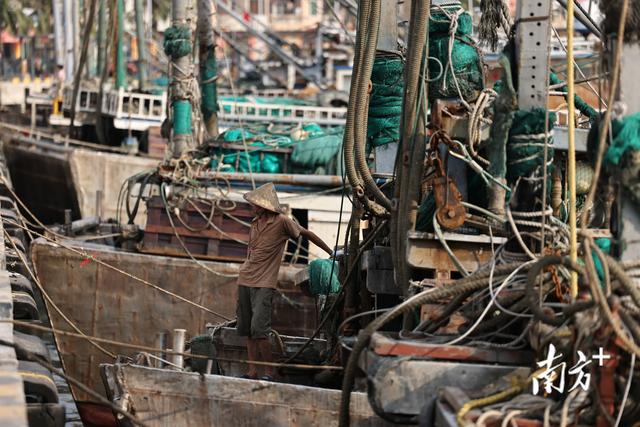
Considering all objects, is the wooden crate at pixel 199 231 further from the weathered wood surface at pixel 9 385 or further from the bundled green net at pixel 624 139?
the bundled green net at pixel 624 139

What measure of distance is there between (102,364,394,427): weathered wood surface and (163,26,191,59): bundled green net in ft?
33.9

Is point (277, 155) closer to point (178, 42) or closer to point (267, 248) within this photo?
point (178, 42)

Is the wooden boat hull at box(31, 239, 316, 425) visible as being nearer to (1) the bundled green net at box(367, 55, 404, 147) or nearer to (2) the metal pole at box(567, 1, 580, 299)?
(1) the bundled green net at box(367, 55, 404, 147)

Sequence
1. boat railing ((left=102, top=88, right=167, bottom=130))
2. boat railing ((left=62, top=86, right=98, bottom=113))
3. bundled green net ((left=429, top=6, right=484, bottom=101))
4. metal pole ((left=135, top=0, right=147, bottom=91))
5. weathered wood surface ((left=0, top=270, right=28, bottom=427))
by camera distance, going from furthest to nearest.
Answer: metal pole ((left=135, top=0, right=147, bottom=91))
boat railing ((left=62, top=86, right=98, bottom=113))
boat railing ((left=102, top=88, right=167, bottom=130))
bundled green net ((left=429, top=6, right=484, bottom=101))
weathered wood surface ((left=0, top=270, right=28, bottom=427))

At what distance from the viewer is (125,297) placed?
16266mm

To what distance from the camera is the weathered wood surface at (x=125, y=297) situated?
1581 cm

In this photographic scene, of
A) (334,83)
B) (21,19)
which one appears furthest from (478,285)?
(21,19)

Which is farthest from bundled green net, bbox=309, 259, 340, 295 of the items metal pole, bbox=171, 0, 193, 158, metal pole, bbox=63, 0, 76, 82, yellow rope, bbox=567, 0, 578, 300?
metal pole, bbox=63, 0, 76, 82

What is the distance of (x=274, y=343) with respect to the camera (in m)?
11.3

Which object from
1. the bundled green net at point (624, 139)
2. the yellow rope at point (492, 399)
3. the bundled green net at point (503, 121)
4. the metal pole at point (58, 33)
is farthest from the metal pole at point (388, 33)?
the metal pole at point (58, 33)

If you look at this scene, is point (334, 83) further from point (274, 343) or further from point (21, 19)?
point (274, 343)

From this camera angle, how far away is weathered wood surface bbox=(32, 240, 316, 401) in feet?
51.9

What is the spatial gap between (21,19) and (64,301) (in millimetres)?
49215

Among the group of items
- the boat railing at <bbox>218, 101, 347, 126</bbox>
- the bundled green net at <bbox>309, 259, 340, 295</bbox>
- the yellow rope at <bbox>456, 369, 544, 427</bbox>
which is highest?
the boat railing at <bbox>218, 101, 347, 126</bbox>
